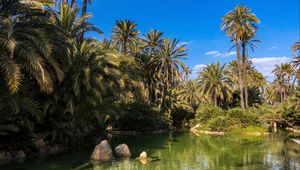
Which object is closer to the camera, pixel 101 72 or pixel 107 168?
pixel 107 168

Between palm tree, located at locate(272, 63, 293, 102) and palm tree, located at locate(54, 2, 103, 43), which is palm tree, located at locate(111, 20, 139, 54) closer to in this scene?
palm tree, located at locate(54, 2, 103, 43)

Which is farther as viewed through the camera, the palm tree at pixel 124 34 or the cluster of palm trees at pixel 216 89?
the cluster of palm trees at pixel 216 89

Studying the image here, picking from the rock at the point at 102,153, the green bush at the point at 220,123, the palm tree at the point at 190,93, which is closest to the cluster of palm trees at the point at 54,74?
the rock at the point at 102,153

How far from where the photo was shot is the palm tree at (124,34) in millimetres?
43781

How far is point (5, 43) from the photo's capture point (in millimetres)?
13227

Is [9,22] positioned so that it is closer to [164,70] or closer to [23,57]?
[23,57]

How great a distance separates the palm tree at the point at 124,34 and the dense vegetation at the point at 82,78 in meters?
0.13

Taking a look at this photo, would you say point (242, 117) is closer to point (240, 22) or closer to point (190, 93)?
point (240, 22)

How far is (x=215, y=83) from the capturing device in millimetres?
53594

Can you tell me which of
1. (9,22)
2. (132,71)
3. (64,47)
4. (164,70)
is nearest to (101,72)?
(64,47)

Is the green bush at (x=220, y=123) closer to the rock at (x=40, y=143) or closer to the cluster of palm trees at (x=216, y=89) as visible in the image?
the cluster of palm trees at (x=216, y=89)

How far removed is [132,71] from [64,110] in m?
14.2

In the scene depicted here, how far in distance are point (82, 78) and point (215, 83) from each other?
35562mm

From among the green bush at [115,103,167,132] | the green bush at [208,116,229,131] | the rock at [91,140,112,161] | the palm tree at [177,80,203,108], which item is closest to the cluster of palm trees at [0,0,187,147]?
the rock at [91,140,112,161]
